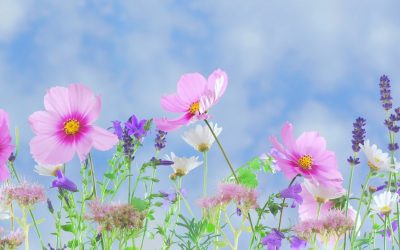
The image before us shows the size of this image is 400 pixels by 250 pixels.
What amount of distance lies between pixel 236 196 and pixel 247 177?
0.49m

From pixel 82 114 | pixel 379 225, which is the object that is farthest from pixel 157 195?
pixel 379 225

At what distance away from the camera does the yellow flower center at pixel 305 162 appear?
222 cm

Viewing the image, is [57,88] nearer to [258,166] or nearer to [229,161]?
[229,161]

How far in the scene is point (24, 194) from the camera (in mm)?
2455

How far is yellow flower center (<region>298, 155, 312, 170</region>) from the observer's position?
2.22 meters

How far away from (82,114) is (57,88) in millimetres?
105

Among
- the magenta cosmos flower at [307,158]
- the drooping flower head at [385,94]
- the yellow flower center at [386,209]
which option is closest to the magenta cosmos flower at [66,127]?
the magenta cosmos flower at [307,158]

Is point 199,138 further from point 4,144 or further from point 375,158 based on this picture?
point 4,144

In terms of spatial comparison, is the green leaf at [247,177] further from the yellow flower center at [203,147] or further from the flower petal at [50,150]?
the flower petal at [50,150]

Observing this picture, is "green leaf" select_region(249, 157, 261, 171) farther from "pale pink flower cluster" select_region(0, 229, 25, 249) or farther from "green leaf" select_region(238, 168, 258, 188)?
"pale pink flower cluster" select_region(0, 229, 25, 249)

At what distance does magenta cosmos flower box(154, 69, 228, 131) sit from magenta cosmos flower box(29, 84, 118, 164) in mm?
206

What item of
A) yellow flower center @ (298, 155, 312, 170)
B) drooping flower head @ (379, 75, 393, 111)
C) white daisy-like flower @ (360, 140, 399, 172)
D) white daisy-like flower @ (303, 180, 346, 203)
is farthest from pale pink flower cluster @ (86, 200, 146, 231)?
drooping flower head @ (379, 75, 393, 111)

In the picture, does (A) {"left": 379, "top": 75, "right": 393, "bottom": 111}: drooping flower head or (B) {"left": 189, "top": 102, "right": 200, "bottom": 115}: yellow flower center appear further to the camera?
(A) {"left": 379, "top": 75, "right": 393, "bottom": 111}: drooping flower head

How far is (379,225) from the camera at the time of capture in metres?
3.28
